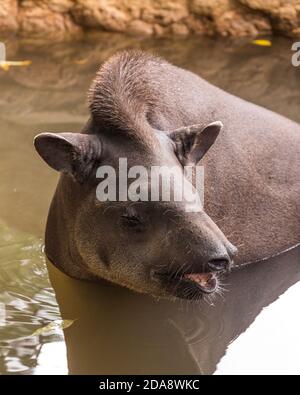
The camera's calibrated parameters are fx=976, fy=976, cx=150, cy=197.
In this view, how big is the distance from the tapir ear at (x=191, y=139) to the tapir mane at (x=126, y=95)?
219mm

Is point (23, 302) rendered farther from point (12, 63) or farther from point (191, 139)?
point (12, 63)

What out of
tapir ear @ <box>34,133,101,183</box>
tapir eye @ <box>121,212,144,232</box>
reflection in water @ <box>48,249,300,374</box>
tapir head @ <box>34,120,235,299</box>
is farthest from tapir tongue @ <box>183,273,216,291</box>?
tapir ear @ <box>34,133,101,183</box>

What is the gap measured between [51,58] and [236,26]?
7.92 ft

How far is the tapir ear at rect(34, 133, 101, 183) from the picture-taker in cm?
581

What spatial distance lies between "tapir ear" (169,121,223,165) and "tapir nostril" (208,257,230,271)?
3.04 feet

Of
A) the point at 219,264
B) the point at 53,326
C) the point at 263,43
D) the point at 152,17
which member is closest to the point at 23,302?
the point at 53,326

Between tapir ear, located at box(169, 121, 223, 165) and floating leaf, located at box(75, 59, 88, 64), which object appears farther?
floating leaf, located at box(75, 59, 88, 64)

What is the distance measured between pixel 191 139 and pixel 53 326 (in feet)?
4.91

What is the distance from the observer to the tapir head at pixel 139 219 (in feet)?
18.0

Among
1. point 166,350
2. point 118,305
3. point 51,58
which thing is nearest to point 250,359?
point 166,350

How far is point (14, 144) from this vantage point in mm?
8688

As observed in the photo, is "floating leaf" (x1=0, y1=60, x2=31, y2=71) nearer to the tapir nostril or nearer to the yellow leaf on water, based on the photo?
the yellow leaf on water

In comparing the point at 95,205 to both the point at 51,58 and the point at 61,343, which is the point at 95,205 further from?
the point at 51,58

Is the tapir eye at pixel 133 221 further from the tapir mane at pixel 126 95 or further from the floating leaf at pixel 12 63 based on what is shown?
the floating leaf at pixel 12 63
